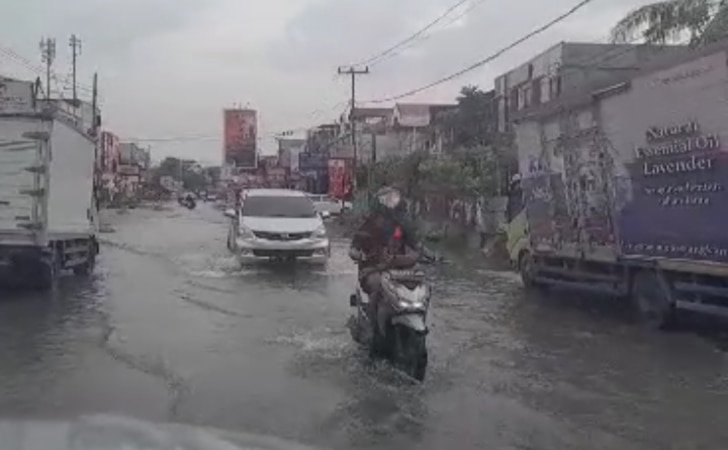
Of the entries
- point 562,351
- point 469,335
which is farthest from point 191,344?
point 562,351

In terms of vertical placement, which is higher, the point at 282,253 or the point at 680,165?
the point at 680,165

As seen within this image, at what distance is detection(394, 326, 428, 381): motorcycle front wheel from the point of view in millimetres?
8273

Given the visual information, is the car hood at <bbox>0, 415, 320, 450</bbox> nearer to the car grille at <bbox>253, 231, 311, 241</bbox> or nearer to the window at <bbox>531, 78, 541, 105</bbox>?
the car grille at <bbox>253, 231, 311, 241</bbox>

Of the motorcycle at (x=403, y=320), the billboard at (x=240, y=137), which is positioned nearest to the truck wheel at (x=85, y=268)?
the motorcycle at (x=403, y=320)

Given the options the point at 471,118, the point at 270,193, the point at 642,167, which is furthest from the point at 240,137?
the point at 642,167

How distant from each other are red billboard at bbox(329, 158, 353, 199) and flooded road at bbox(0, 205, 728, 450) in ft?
159

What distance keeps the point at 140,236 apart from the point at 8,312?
22.4 meters

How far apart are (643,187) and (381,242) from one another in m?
4.47

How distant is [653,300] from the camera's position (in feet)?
39.8

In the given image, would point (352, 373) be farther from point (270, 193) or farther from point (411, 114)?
point (411, 114)

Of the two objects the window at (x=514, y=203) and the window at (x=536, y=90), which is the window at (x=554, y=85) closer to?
the window at (x=536, y=90)

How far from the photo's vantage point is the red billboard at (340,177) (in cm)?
6371

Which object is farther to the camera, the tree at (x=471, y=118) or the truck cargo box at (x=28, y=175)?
the tree at (x=471, y=118)

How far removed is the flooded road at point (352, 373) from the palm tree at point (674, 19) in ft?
19.1
